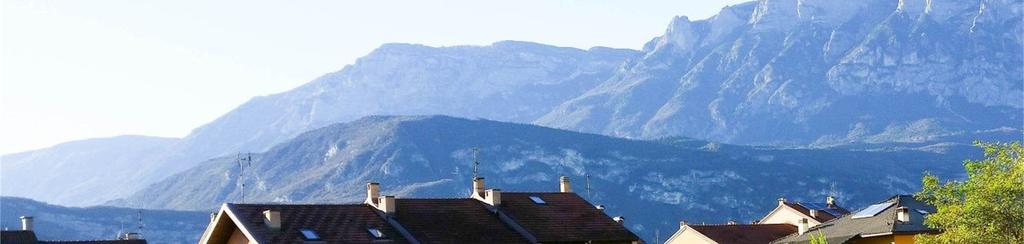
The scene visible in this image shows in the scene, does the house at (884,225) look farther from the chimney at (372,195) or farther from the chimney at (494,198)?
the chimney at (372,195)

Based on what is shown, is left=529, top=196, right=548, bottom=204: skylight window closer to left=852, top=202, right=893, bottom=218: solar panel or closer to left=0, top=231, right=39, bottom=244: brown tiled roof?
left=852, top=202, right=893, bottom=218: solar panel

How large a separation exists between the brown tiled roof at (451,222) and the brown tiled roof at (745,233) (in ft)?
119

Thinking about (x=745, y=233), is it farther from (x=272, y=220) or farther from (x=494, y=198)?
(x=272, y=220)

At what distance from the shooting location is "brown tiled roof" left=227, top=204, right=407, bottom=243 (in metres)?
61.7

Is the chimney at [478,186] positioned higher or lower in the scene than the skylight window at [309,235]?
higher

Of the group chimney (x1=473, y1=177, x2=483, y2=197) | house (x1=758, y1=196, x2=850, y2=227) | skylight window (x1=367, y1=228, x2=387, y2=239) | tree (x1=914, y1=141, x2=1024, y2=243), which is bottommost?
tree (x1=914, y1=141, x2=1024, y2=243)

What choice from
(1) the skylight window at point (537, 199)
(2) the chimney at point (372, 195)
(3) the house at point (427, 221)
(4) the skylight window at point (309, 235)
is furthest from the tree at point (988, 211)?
(2) the chimney at point (372, 195)

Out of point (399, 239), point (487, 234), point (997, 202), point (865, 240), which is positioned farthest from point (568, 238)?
point (997, 202)

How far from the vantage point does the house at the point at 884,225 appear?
2923 inches

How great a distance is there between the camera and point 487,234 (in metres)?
68.9

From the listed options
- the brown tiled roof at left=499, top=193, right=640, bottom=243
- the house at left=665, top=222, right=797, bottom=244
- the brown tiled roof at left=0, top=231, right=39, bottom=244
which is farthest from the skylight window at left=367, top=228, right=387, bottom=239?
the house at left=665, top=222, right=797, bottom=244

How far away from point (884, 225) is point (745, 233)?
3167 cm

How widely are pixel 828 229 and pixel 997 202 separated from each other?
24.7 m

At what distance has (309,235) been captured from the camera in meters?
62.7
